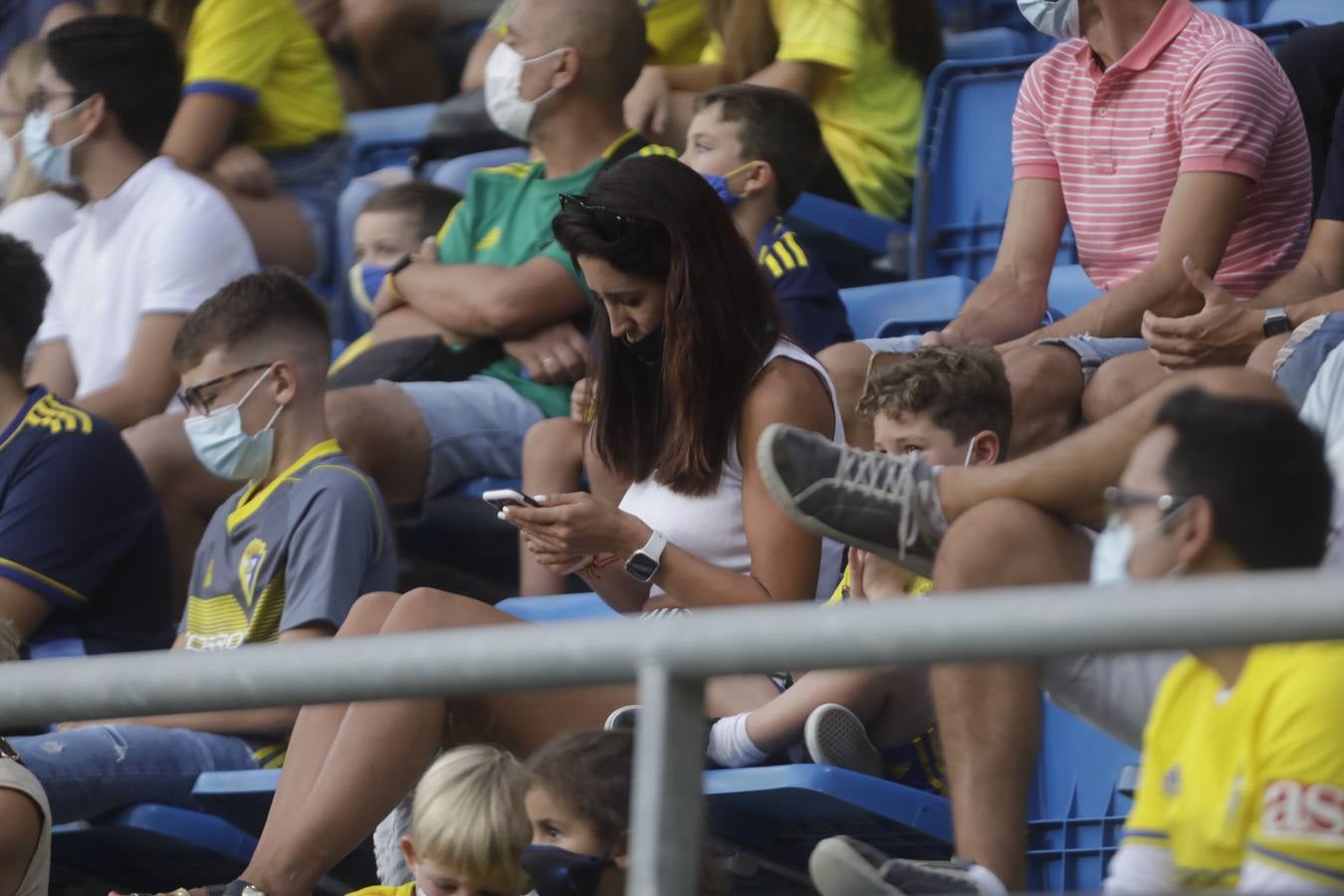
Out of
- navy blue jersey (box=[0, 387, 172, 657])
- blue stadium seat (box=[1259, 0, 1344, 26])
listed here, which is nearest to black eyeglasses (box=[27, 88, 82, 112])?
navy blue jersey (box=[0, 387, 172, 657])

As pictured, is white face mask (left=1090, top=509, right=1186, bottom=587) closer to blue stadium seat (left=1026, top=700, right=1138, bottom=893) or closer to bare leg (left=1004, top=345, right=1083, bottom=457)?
blue stadium seat (left=1026, top=700, right=1138, bottom=893)

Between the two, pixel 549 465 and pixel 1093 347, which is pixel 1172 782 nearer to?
pixel 1093 347

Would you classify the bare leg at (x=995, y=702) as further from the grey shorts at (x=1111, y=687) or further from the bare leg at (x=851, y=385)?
the bare leg at (x=851, y=385)

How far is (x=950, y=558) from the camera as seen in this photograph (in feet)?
7.82

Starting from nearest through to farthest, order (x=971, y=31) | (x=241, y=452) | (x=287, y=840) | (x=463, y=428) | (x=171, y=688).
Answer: (x=171, y=688), (x=287, y=840), (x=241, y=452), (x=463, y=428), (x=971, y=31)

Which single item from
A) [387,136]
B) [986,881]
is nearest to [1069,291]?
[986,881]

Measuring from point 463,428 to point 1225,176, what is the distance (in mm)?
1534

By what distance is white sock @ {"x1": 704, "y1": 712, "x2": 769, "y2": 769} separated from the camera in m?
2.89

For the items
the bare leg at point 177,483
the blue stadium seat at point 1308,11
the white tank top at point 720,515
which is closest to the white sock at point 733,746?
the white tank top at point 720,515

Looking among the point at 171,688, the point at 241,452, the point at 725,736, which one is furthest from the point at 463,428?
the point at 171,688

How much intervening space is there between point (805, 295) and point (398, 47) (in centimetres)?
288

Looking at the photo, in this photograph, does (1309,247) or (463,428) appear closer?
(1309,247)

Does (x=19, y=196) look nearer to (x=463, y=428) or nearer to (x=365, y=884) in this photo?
(x=463, y=428)

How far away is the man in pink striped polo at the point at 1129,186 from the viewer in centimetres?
341
